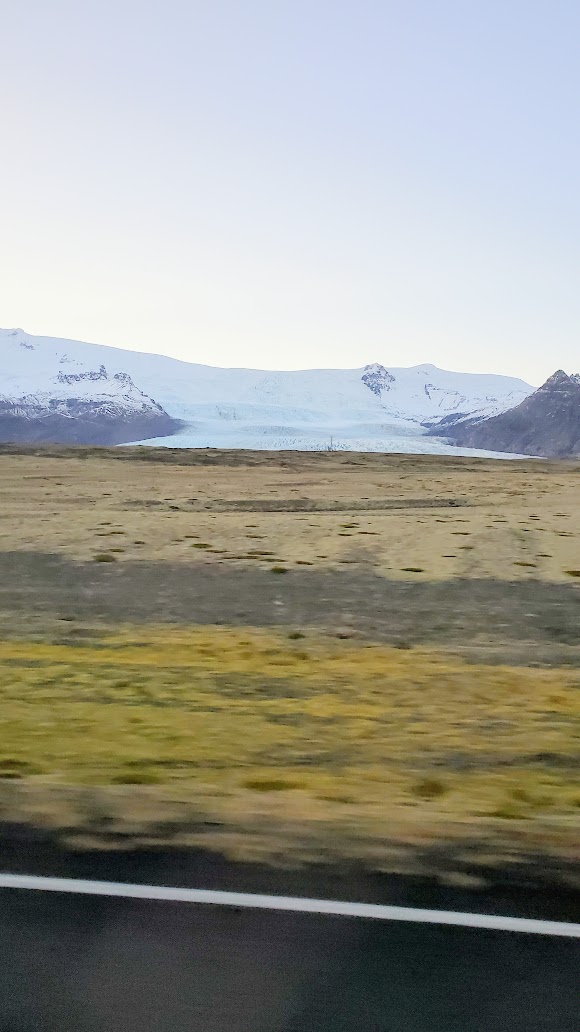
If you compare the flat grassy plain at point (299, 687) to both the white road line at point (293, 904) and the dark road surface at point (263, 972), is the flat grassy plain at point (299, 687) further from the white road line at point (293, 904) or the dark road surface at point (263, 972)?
the dark road surface at point (263, 972)

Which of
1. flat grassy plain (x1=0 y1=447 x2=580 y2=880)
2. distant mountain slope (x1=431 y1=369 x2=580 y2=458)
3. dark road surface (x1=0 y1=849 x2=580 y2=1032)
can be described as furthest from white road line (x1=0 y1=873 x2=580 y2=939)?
distant mountain slope (x1=431 y1=369 x2=580 y2=458)

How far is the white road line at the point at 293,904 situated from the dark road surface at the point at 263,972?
2.3 inches

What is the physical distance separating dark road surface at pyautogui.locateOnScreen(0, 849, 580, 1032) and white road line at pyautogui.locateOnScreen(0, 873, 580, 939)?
6 centimetres

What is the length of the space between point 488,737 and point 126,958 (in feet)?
15.0

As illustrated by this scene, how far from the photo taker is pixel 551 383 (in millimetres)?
180750

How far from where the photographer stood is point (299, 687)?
9.34 m

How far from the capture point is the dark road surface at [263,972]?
9.91 feet

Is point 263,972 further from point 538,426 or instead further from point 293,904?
point 538,426

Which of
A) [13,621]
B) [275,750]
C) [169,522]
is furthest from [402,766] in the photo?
[169,522]

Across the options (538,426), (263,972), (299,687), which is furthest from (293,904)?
(538,426)

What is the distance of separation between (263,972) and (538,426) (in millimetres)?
179477

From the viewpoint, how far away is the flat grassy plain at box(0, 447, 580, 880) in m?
4.64

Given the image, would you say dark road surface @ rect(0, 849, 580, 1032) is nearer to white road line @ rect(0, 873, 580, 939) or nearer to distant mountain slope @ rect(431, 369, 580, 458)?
white road line @ rect(0, 873, 580, 939)

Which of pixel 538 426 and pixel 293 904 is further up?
pixel 538 426
